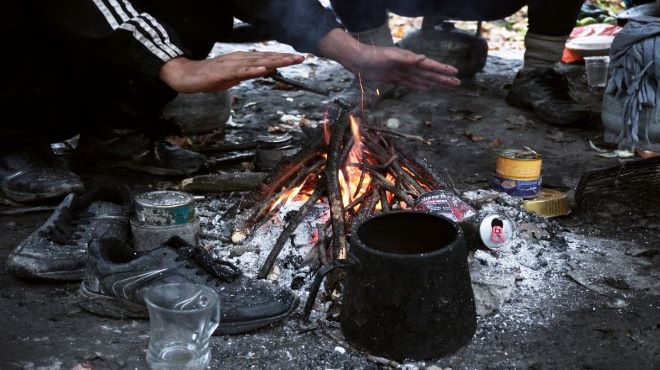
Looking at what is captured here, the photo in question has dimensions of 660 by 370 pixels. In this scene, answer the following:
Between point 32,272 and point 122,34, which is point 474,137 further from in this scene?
point 32,272

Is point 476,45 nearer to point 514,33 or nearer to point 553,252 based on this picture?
point 514,33

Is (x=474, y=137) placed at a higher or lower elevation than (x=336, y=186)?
lower

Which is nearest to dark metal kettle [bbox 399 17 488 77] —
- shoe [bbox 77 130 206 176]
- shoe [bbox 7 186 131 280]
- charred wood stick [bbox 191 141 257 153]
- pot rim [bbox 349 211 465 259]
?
charred wood stick [bbox 191 141 257 153]

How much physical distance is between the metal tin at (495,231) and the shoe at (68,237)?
148cm

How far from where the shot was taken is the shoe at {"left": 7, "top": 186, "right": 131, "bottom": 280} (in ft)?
9.43

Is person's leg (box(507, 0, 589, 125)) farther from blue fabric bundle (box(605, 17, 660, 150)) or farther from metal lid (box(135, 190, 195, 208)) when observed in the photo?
metal lid (box(135, 190, 195, 208))

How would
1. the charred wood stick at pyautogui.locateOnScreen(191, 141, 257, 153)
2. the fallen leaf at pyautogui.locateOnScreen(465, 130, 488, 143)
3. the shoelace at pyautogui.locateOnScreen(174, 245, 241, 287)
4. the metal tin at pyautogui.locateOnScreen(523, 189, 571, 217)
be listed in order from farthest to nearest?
the fallen leaf at pyautogui.locateOnScreen(465, 130, 488, 143)
the charred wood stick at pyautogui.locateOnScreen(191, 141, 257, 153)
the metal tin at pyautogui.locateOnScreen(523, 189, 571, 217)
the shoelace at pyautogui.locateOnScreen(174, 245, 241, 287)

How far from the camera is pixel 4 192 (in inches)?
144

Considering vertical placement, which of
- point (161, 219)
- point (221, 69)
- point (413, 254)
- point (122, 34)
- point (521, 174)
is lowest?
point (521, 174)

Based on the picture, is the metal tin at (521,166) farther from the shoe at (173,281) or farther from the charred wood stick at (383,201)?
the shoe at (173,281)

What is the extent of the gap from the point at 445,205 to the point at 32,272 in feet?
5.29

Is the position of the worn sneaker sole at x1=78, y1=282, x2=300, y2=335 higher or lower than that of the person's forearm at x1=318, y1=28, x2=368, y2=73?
lower

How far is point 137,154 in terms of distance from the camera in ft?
13.9

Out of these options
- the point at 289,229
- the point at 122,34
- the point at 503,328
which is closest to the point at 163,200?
the point at 289,229
